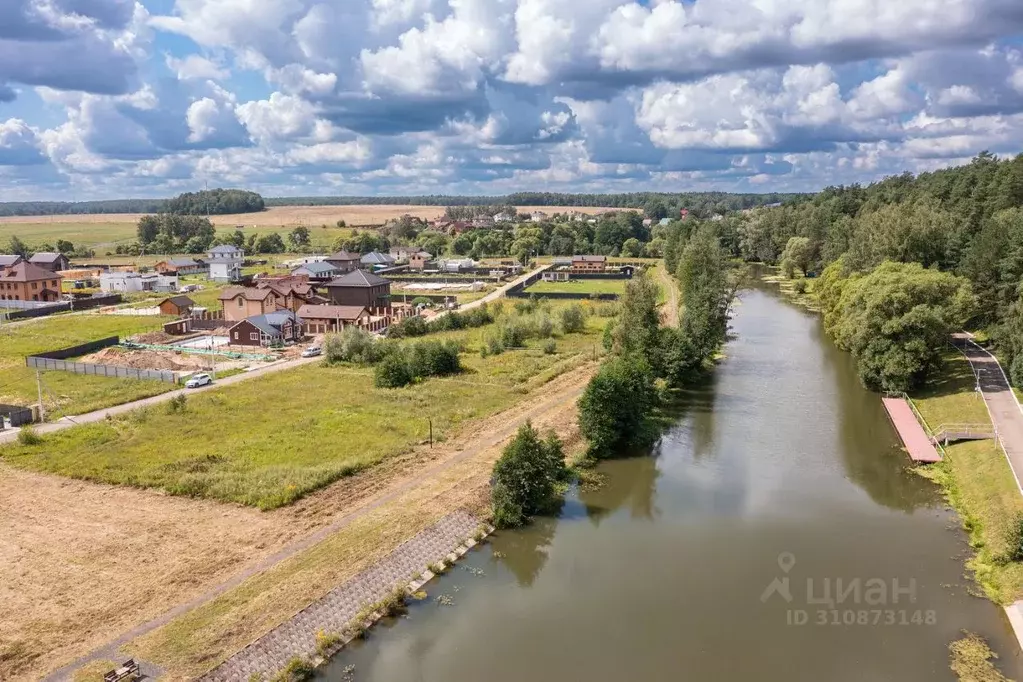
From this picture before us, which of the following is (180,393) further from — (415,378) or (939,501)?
(939,501)

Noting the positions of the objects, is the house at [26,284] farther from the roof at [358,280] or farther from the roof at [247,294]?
the roof at [358,280]

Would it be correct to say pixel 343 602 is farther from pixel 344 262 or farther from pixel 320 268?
pixel 344 262

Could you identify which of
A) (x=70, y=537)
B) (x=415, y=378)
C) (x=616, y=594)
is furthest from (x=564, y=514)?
(x=415, y=378)

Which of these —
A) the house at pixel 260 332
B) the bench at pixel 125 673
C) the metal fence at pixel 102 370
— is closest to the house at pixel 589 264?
the house at pixel 260 332

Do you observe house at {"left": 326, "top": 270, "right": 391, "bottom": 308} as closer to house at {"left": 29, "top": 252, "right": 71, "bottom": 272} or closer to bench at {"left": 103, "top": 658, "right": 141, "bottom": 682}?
bench at {"left": 103, "top": 658, "right": 141, "bottom": 682}

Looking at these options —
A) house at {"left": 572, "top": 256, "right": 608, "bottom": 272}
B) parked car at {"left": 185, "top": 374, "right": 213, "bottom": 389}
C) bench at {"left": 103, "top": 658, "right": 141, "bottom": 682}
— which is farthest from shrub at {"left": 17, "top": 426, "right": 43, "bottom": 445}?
house at {"left": 572, "top": 256, "right": 608, "bottom": 272}

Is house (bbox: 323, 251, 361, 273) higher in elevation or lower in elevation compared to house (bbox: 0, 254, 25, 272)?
lower

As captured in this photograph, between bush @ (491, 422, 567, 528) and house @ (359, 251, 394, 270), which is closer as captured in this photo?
bush @ (491, 422, 567, 528)
